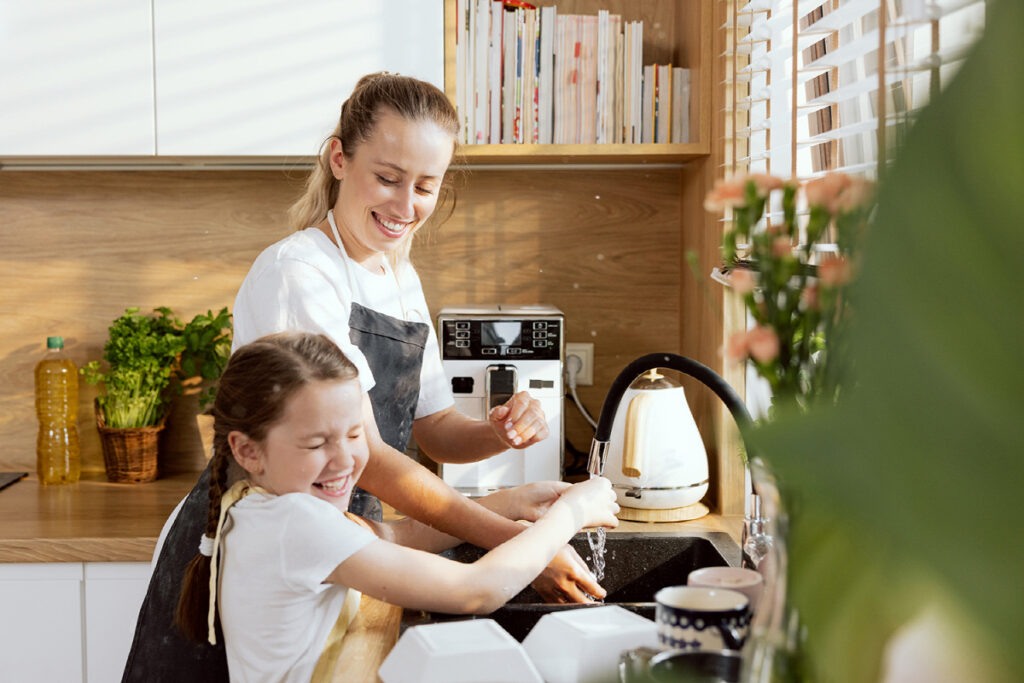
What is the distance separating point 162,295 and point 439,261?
25.9 inches

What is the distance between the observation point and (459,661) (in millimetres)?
906

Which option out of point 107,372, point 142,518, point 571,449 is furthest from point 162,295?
point 571,449

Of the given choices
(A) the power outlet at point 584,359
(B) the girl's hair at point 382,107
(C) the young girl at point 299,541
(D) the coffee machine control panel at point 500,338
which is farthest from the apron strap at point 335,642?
(A) the power outlet at point 584,359

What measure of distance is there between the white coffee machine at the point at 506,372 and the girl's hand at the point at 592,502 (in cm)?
61

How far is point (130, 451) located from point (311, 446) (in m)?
1.15

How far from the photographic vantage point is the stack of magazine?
2021mm

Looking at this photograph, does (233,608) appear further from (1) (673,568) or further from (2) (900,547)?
(2) (900,547)

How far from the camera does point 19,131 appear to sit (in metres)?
1.97

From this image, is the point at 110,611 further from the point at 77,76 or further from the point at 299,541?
the point at 77,76

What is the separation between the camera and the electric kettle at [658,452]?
5.87ft

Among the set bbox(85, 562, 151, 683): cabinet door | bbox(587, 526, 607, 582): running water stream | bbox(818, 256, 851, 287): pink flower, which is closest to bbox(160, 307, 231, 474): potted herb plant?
bbox(85, 562, 151, 683): cabinet door

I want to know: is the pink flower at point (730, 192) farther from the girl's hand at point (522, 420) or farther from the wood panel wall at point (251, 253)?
the wood panel wall at point (251, 253)

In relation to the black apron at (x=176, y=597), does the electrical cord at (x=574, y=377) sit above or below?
above

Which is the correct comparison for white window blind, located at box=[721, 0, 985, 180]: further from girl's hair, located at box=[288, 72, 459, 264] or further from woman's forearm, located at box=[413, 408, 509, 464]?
woman's forearm, located at box=[413, 408, 509, 464]
